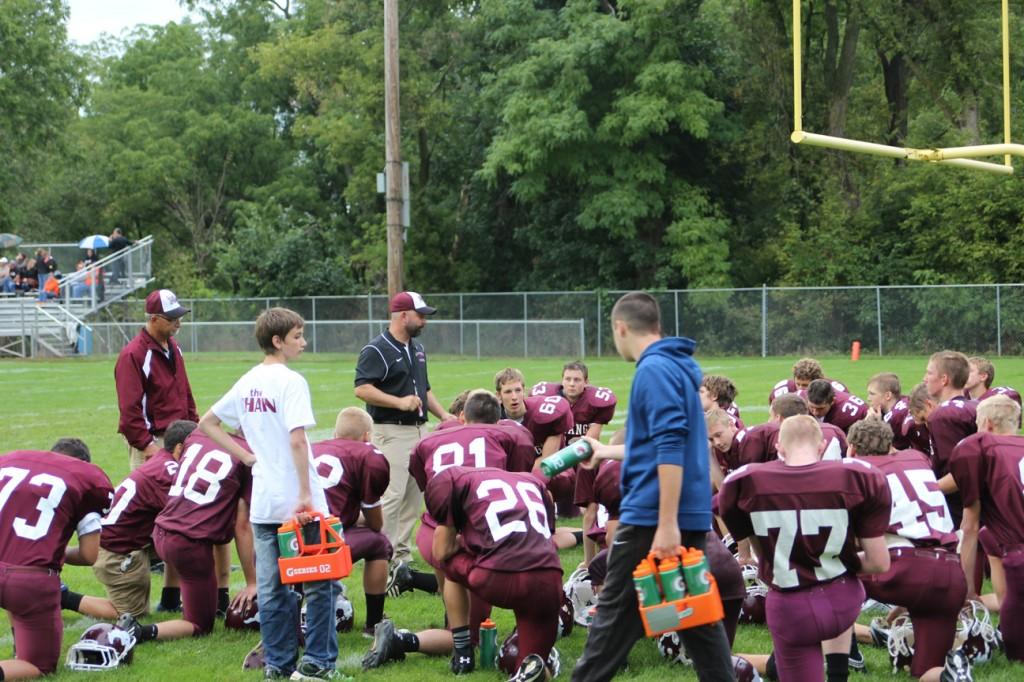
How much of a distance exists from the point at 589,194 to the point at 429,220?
6.94 meters

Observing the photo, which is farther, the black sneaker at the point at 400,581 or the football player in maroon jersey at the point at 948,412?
the black sneaker at the point at 400,581

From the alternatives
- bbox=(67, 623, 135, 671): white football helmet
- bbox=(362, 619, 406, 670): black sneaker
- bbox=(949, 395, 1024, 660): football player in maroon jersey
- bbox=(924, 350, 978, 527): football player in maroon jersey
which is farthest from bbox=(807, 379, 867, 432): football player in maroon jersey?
bbox=(67, 623, 135, 671): white football helmet

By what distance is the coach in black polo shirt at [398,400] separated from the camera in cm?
838

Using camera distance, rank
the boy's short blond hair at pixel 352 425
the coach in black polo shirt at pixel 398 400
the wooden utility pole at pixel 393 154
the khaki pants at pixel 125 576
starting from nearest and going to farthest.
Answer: the boy's short blond hair at pixel 352 425 → the khaki pants at pixel 125 576 → the coach in black polo shirt at pixel 398 400 → the wooden utility pole at pixel 393 154

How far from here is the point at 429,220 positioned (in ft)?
129

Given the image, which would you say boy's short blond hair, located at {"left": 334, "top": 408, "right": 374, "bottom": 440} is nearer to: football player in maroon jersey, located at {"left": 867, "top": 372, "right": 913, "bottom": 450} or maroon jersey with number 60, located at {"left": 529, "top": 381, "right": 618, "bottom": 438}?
maroon jersey with number 60, located at {"left": 529, "top": 381, "right": 618, "bottom": 438}

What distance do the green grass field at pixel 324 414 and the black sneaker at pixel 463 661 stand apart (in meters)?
0.06

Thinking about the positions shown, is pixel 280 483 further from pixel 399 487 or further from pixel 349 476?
pixel 399 487

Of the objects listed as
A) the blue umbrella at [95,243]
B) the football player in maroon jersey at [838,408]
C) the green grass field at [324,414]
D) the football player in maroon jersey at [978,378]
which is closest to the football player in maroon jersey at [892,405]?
the football player in maroon jersey at [838,408]

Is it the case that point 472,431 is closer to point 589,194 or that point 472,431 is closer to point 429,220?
point 589,194

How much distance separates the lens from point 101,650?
6.06 metres

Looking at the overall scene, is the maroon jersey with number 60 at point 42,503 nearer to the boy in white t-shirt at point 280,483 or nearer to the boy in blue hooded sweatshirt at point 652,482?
the boy in white t-shirt at point 280,483

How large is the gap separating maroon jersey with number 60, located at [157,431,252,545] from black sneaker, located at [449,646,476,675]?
4.99 feet

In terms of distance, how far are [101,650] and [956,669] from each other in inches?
162
